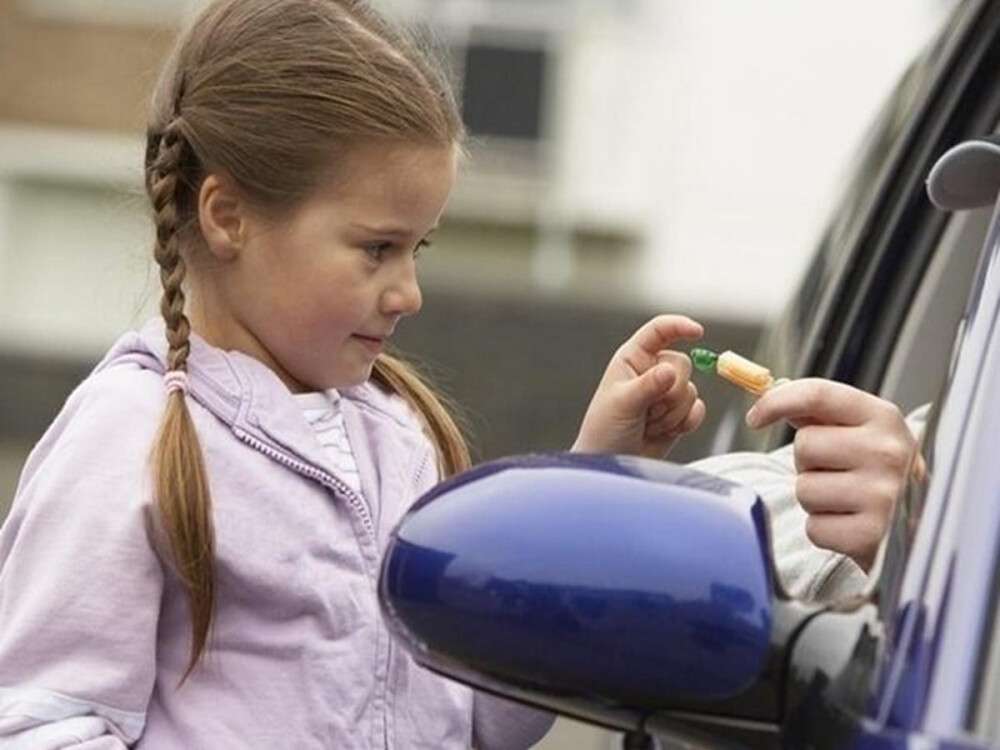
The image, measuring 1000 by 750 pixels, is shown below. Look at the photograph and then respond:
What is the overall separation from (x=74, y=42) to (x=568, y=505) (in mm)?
20503

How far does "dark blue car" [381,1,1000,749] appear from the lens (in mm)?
2160

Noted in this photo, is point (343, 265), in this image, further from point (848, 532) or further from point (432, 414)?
point (848, 532)

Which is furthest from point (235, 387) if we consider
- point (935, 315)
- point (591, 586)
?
point (935, 315)

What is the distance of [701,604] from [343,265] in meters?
0.70

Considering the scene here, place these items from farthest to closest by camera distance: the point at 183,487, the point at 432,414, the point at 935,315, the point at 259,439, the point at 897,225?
the point at 897,225 → the point at 935,315 → the point at 432,414 → the point at 259,439 → the point at 183,487

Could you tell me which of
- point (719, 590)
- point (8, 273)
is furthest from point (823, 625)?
point (8, 273)

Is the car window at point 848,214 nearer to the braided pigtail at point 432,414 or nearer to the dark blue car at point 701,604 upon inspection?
the braided pigtail at point 432,414

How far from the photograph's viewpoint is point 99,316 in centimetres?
1903

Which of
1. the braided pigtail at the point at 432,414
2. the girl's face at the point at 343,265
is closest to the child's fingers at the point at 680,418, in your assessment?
the braided pigtail at the point at 432,414

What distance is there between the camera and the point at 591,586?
2.20 metres

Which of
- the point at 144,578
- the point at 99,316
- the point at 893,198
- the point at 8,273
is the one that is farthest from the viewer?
the point at 8,273

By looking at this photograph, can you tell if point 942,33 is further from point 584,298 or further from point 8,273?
point 8,273

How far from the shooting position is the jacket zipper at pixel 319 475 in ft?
9.21

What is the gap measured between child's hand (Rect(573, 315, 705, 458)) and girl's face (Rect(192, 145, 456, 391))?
0.79 feet
